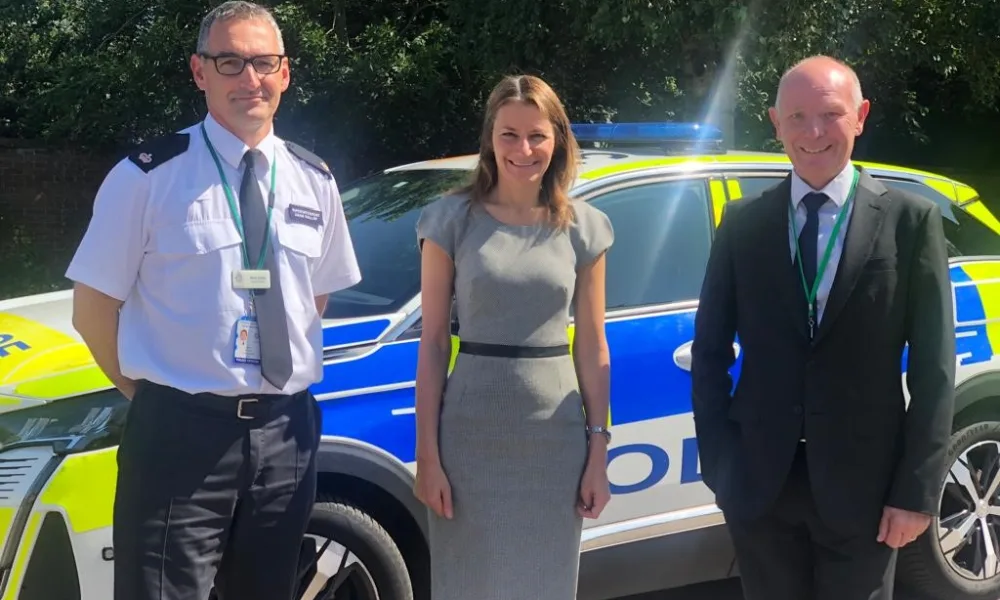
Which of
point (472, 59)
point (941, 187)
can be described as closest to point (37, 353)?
point (941, 187)

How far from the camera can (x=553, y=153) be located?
8.96 ft

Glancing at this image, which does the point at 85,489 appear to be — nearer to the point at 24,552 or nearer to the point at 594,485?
the point at 24,552

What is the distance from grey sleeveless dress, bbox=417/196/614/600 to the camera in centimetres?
262

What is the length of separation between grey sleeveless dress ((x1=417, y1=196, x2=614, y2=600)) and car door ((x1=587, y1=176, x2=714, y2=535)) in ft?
2.71

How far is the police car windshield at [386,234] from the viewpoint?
335 centimetres

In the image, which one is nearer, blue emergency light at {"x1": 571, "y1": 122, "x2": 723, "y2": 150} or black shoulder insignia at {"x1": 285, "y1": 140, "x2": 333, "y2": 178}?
black shoulder insignia at {"x1": 285, "y1": 140, "x2": 333, "y2": 178}

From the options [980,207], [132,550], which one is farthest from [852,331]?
[980,207]

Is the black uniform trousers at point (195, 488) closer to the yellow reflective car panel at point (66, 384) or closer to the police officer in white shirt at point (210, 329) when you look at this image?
the police officer in white shirt at point (210, 329)

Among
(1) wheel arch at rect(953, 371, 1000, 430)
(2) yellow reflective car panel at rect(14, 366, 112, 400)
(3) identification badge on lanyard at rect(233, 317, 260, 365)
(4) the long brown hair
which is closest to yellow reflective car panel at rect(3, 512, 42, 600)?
(2) yellow reflective car panel at rect(14, 366, 112, 400)

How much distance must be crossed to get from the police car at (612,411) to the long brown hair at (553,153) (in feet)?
1.44

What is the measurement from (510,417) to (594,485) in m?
0.30

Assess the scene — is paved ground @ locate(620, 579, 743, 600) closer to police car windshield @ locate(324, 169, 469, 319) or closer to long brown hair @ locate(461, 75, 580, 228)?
police car windshield @ locate(324, 169, 469, 319)

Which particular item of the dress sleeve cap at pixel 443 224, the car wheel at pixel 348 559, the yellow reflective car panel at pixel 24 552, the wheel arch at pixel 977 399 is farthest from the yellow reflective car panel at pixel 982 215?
→ the yellow reflective car panel at pixel 24 552

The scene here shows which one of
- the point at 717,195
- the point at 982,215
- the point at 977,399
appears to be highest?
the point at 717,195
